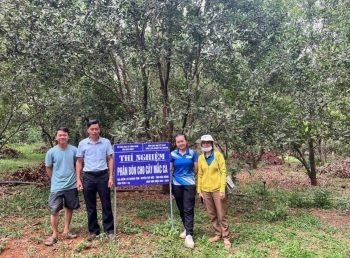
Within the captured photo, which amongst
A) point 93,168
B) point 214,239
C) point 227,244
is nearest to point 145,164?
point 93,168

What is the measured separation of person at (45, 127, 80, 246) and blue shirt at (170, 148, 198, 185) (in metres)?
1.63

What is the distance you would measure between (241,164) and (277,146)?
0.78 meters

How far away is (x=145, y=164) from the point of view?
5559mm

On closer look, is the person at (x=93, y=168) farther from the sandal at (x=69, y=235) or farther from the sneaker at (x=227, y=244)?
the sneaker at (x=227, y=244)

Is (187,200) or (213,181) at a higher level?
(213,181)

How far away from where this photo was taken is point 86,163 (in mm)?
5055

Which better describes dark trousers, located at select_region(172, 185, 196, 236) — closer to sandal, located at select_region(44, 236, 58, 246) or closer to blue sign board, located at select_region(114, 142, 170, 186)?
blue sign board, located at select_region(114, 142, 170, 186)

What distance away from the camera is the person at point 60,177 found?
5031mm

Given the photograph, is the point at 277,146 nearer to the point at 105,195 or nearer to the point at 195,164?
the point at 195,164

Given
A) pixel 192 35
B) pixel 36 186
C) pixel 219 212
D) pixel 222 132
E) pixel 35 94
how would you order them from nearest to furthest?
pixel 219 212
pixel 192 35
pixel 222 132
pixel 35 94
pixel 36 186

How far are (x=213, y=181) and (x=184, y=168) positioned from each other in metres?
0.50

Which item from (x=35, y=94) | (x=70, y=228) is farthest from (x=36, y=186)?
(x=70, y=228)

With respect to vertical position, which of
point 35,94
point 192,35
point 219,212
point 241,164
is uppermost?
point 192,35

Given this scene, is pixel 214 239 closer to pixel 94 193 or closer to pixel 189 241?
pixel 189 241
